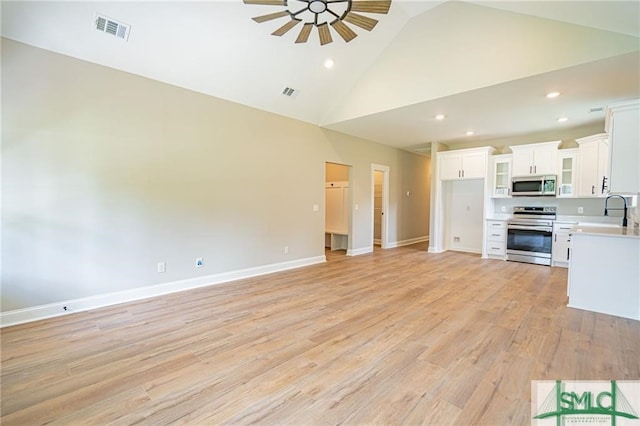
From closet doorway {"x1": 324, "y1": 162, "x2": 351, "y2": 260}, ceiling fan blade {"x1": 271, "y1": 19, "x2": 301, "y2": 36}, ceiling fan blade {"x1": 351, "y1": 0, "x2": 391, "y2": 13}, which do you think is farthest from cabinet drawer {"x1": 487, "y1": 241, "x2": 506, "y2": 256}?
ceiling fan blade {"x1": 271, "y1": 19, "x2": 301, "y2": 36}

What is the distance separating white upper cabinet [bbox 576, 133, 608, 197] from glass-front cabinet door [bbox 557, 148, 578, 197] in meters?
0.10

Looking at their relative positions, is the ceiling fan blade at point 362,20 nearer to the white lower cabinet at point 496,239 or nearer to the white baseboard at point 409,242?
the white lower cabinet at point 496,239

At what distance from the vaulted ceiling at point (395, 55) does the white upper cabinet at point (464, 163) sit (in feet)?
3.51

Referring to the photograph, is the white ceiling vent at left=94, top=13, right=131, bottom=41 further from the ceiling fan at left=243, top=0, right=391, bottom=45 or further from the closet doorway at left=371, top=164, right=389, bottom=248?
the closet doorway at left=371, top=164, right=389, bottom=248

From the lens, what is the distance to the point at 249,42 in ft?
12.3

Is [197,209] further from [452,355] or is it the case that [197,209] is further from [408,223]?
[408,223]

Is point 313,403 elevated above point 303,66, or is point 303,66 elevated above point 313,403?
point 303,66

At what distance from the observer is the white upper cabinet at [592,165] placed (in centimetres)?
493

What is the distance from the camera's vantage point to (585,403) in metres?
1.79

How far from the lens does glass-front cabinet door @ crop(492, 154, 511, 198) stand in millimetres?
6281

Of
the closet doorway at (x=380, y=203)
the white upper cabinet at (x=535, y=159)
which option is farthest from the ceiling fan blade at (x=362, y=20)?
the white upper cabinet at (x=535, y=159)

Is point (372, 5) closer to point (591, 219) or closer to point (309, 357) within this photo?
point (309, 357)

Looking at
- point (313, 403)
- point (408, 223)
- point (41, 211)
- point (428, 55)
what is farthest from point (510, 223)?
point (41, 211)

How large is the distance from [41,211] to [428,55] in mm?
5246
